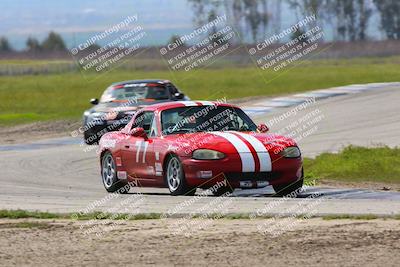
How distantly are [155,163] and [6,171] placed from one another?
5684mm

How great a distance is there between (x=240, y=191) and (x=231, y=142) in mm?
1488

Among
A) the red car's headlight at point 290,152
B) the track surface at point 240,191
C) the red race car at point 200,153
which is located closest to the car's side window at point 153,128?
the red race car at point 200,153

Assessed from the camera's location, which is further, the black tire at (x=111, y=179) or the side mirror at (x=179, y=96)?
the side mirror at (x=179, y=96)

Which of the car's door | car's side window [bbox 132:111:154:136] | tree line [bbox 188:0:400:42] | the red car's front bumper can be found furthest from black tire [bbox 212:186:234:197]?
tree line [bbox 188:0:400:42]

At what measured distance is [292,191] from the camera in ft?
48.9

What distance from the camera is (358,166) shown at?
18.1 meters

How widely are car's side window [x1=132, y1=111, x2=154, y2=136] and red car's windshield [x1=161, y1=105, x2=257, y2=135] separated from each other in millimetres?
425

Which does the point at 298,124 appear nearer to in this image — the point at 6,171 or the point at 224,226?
the point at 6,171

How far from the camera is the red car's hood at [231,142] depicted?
14469 millimetres

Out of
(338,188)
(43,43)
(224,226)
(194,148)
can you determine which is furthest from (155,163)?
(43,43)

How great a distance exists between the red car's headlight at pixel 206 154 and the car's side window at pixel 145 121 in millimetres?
1688

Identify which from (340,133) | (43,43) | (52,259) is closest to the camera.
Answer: (52,259)

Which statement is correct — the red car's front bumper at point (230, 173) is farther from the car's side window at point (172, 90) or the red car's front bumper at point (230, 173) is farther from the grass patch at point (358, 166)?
the car's side window at point (172, 90)

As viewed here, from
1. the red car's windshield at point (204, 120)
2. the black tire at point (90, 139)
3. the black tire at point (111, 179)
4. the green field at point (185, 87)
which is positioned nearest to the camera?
the red car's windshield at point (204, 120)
